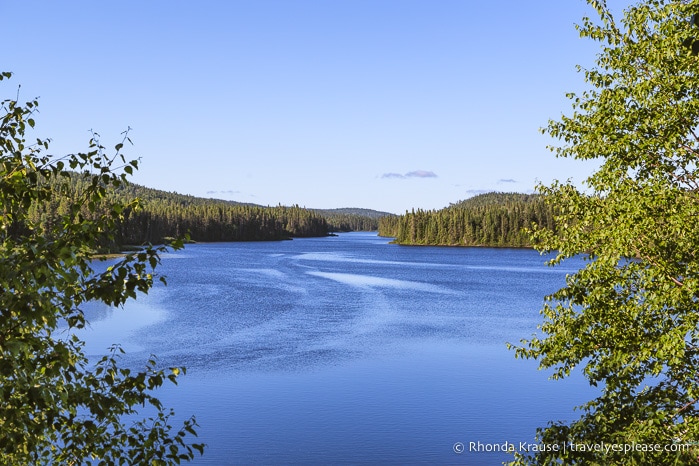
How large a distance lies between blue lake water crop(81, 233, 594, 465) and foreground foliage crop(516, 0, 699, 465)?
972 centimetres

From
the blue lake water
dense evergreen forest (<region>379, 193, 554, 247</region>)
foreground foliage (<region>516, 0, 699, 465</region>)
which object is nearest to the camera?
foreground foliage (<region>516, 0, 699, 465</region>)

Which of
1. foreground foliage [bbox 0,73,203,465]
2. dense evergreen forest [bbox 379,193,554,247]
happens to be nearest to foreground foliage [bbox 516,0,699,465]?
foreground foliage [bbox 0,73,203,465]

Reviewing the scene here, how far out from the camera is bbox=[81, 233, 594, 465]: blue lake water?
21.2 m

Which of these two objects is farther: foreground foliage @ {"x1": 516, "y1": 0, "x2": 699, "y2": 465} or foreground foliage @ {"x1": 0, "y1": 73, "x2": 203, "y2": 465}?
foreground foliage @ {"x1": 516, "y1": 0, "x2": 699, "y2": 465}

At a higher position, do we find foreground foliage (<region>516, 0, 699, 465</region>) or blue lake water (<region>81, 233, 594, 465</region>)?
foreground foliage (<region>516, 0, 699, 465</region>)

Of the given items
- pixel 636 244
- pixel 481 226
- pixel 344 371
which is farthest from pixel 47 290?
pixel 481 226

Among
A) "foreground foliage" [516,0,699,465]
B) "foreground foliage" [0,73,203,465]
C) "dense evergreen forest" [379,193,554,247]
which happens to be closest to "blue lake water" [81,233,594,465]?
"foreground foliage" [516,0,699,465]

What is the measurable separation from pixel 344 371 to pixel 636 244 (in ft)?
69.6

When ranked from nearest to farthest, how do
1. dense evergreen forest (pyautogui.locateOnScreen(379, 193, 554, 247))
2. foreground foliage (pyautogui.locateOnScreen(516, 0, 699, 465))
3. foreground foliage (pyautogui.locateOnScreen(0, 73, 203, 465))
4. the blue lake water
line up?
foreground foliage (pyautogui.locateOnScreen(0, 73, 203, 465)) → foreground foliage (pyautogui.locateOnScreen(516, 0, 699, 465)) → the blue lake water → dense evergreen forest (pyautogui.locateOnScreen(379, 193, 554, 247))

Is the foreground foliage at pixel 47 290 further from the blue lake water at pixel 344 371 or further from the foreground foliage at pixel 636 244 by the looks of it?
the blue lake water at pixel 344 371

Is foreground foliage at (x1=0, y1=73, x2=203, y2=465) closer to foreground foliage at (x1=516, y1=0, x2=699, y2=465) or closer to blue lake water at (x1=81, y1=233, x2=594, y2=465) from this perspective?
foreground foliage at (x1=516, y1=0, x2=699, y2=465)

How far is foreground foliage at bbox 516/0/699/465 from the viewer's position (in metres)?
10.3

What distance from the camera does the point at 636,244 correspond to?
35.0 feet

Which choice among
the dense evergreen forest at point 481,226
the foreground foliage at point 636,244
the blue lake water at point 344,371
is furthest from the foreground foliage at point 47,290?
the dense evergreen forest at point 481,226
